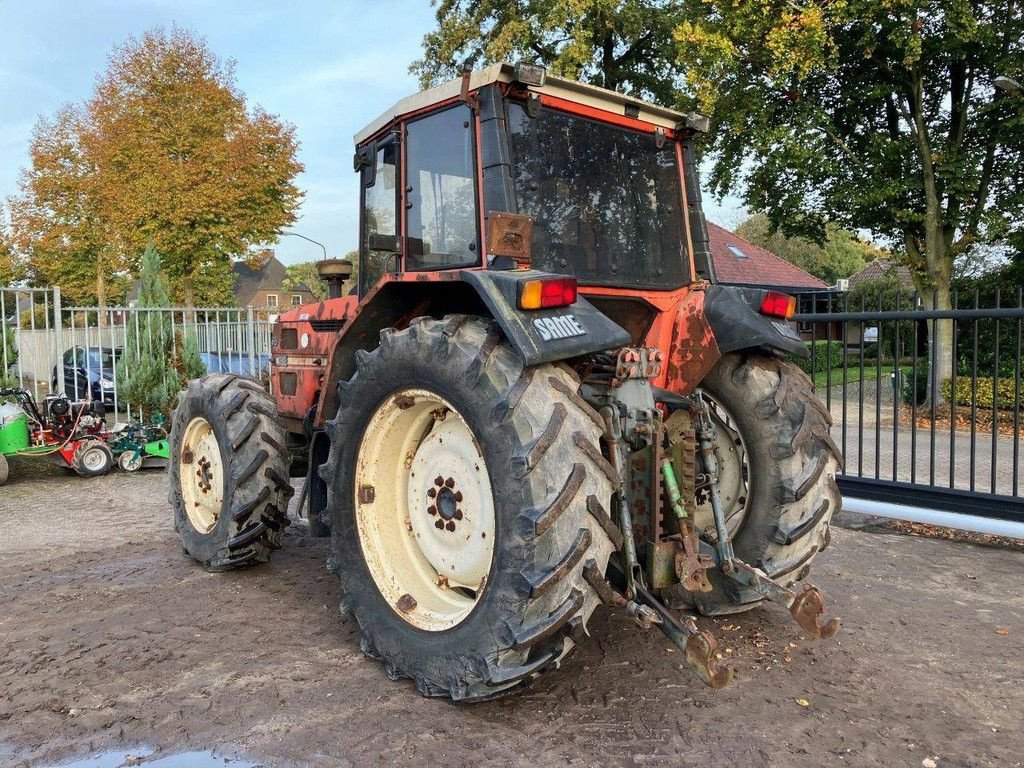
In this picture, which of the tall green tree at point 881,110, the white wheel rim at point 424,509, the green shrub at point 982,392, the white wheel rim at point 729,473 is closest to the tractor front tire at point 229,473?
the white wheel rim at point 424,509

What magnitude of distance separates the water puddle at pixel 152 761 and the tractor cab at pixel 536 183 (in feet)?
7.21

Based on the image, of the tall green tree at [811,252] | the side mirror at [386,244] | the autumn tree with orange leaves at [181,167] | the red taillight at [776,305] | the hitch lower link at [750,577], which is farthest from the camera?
the tall green tree at [811,252]

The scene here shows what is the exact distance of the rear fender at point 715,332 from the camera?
362 centimetres

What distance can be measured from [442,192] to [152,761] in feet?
A: 8.75

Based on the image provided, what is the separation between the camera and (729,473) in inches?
154

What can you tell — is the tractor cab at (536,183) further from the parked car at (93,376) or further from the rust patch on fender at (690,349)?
the parked car at (93,376)

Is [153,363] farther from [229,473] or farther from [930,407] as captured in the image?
[930,407]

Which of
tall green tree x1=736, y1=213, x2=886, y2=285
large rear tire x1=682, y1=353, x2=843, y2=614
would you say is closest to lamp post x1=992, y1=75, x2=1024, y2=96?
large rear tire x1=682, y1=353, x2=843, y2=614

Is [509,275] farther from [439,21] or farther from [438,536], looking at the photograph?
[439,21]

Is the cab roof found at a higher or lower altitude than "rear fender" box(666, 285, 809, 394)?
higher

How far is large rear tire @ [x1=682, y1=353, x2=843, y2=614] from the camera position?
11.8ft

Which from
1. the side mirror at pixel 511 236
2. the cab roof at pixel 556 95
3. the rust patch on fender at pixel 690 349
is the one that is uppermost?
the cab roof at pixel 556 95

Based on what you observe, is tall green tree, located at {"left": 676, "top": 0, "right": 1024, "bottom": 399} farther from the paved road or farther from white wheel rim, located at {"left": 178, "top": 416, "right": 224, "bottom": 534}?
white wheel rim, located at {"left": 178, "top": 416, "right": 224, "bottom": 534}

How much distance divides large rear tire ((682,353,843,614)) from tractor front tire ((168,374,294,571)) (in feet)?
8.37
